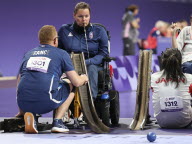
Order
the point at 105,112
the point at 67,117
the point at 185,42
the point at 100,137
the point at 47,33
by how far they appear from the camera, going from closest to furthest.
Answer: the point at 100,137, the point at 47,33, the point at 105,112, the point at 67,117, the point at 185,42

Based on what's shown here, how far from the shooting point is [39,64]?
6.60 m

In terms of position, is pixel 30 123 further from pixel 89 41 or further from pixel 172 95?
pixel 172 95

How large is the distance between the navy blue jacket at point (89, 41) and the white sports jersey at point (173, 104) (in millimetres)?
975

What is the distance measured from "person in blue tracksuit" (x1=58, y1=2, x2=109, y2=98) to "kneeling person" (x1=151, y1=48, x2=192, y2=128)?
90 cm

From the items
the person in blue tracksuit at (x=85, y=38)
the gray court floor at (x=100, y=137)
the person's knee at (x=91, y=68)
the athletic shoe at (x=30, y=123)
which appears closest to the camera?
the gray court floor at (x=100, y=137)

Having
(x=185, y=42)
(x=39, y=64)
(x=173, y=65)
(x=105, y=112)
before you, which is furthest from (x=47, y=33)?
(x=185, y=42)

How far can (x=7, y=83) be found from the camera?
15438 millimetres

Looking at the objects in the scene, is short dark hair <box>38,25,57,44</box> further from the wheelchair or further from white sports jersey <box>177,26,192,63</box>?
white sports jersey <box>177,26,192,63</box>

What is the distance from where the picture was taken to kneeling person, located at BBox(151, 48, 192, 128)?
6.81 meters

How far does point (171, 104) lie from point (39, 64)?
165cm

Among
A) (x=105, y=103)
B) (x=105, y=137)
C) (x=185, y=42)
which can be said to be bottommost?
(x=105, y=137)

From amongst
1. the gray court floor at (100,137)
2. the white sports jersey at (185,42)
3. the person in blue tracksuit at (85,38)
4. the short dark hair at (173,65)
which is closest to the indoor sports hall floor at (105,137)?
the gray court floor at (100,137)

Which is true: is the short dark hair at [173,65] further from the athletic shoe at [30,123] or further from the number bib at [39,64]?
the athletic shoe at [30,123]

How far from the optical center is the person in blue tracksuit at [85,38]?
7.36m
